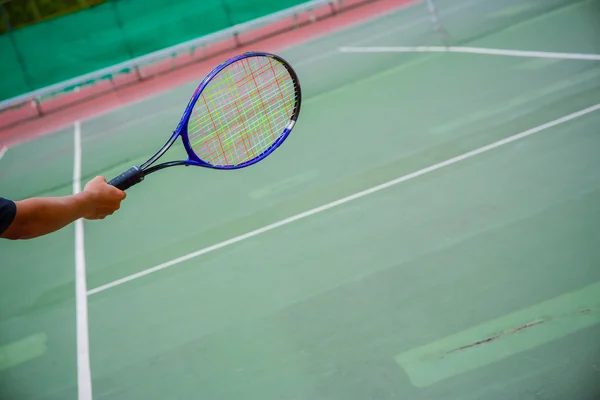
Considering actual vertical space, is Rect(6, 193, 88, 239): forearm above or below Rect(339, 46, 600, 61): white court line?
above

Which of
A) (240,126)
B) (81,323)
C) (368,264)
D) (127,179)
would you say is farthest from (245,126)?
(127,179)

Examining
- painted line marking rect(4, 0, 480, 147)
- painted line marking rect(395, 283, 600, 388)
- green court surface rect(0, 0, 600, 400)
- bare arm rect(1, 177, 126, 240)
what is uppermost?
bare arm rect(1, 177, 126, 240)

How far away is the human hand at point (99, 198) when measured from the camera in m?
2.68

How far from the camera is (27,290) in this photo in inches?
219

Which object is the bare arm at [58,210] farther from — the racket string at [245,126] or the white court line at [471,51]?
the white court line at [471,51]

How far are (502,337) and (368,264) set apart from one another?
122 centimetres

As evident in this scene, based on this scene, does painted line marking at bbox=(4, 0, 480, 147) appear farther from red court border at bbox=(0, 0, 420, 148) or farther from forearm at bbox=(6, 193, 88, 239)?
forearm at bbox=(6, 193, 88, 239)

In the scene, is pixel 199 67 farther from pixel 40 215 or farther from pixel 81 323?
pixel 40 215

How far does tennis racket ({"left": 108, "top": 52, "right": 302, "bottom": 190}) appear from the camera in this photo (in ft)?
12.0

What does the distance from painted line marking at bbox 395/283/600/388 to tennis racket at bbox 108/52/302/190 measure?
61.5 inches

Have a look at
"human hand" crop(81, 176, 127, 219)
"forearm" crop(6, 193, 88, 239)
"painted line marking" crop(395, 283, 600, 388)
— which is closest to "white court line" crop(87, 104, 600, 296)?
"painted line marking" crop(395, 283, 600, 388)

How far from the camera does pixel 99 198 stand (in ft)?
8.97

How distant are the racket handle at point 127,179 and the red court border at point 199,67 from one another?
9446mm

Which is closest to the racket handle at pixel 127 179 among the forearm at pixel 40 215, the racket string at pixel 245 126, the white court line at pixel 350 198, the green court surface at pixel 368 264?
the forearm at pixel 40 215
